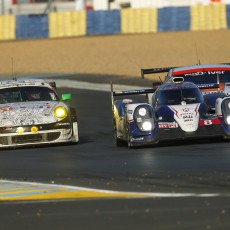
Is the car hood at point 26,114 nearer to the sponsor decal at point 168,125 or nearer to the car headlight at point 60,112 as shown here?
the car headlight at point 60,112

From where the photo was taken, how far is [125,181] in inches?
443

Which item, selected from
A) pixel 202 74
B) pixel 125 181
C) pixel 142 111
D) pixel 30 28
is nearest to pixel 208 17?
pixel 30 28

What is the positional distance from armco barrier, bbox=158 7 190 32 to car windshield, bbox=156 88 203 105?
33480 millimetres

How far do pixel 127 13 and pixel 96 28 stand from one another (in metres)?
2.21

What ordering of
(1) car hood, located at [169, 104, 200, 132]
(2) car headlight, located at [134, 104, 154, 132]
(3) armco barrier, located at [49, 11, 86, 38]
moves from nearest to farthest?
1. (1) car hood, located at [169, 104, 200, 132]
2. (2) car headlight, located at [134, 104, 154, 132]
3. (3) armco barrier, located at [49, 11, 86, 38]

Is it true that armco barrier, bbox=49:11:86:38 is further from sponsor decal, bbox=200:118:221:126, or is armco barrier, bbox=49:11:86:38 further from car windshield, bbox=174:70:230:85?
sponsor decal, bbox=200:118:221:126

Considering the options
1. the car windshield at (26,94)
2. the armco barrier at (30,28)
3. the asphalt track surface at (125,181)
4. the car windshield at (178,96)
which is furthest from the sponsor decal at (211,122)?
the armco barrier at (30,28)

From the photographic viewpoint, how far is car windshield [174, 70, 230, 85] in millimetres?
18766

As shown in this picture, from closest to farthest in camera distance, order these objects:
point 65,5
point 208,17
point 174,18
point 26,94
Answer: point 26,94 → point 208,17 → point 174,18 → point 65,5

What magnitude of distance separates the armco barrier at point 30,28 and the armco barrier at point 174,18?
5.93 metres

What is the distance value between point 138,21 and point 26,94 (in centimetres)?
3442

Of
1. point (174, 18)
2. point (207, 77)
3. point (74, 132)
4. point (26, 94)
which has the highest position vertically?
point (174, 18)

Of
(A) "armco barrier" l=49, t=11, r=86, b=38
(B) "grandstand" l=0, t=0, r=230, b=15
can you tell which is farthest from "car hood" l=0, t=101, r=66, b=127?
(B) "grandstand" l=0, t=0, r=230, b=15

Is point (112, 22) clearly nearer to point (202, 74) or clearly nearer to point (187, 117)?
point (202, 74)
